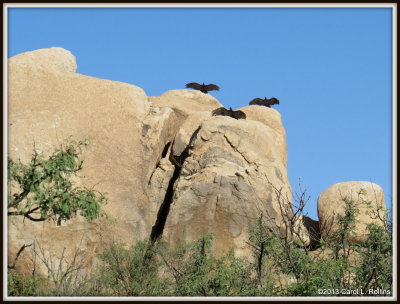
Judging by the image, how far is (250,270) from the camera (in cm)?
2319

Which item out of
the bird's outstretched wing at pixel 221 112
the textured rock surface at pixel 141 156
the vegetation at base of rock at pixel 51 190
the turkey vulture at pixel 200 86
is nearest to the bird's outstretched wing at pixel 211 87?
the turkey vulture at pixel 200 86

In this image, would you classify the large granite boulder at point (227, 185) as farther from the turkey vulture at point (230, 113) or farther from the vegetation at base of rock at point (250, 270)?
the vegetation at base of rock at point (250, 270)

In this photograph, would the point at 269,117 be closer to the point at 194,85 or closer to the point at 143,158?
the point at 194,85

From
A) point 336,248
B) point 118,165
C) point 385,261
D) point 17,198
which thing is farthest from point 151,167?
point 17,198

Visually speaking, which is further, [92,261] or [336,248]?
[92,261]

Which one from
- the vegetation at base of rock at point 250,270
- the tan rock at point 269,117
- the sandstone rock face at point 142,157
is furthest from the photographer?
the tan rock at point 269,117

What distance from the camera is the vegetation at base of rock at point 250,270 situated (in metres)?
18.6

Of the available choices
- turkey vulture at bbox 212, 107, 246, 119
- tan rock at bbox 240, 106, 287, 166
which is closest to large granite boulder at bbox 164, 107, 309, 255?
turkey vulture at bbox 212, 107, 246, 119

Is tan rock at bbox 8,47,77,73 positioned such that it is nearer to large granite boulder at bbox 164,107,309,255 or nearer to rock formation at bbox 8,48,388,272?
rock formation at bbox 8,48,388,272

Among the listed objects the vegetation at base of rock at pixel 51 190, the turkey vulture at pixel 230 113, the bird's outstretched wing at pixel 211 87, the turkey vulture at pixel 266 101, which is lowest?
the vegetation at base of rock at pixel 51 190

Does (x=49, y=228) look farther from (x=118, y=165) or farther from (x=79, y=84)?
(x=79, y=84)

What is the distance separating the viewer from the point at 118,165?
97.1ft

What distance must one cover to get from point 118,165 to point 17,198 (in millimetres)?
14173

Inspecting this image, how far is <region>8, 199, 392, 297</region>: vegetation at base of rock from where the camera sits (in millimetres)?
18562
